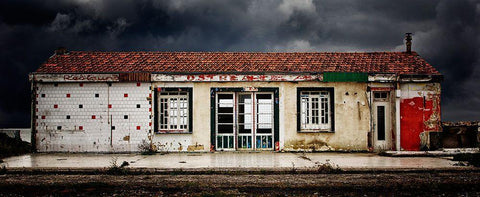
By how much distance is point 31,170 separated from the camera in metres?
11.3

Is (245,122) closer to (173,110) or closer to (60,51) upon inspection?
(173,110)

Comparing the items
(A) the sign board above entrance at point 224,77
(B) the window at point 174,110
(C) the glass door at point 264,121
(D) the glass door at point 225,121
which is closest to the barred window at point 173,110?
(B) the window at point 174,110

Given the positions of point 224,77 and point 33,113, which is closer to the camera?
point 224,77

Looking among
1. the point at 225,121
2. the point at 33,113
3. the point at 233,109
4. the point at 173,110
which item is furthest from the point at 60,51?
the point at 233,109

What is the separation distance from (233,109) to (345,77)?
4771mm

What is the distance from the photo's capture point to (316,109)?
16.6 m

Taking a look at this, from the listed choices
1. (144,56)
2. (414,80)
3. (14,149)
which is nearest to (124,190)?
(14,149)

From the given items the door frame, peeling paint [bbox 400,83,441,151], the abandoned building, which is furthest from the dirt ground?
the door frame

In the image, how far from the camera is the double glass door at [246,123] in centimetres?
1647

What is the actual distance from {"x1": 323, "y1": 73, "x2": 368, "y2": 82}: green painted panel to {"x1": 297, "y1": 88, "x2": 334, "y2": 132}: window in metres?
0.48

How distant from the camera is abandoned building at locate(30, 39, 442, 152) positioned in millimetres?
16219

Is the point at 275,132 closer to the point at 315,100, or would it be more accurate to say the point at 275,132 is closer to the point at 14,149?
the point at 315,100

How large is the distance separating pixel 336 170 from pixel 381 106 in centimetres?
665

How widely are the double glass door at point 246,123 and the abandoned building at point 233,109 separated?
0.04 meters
